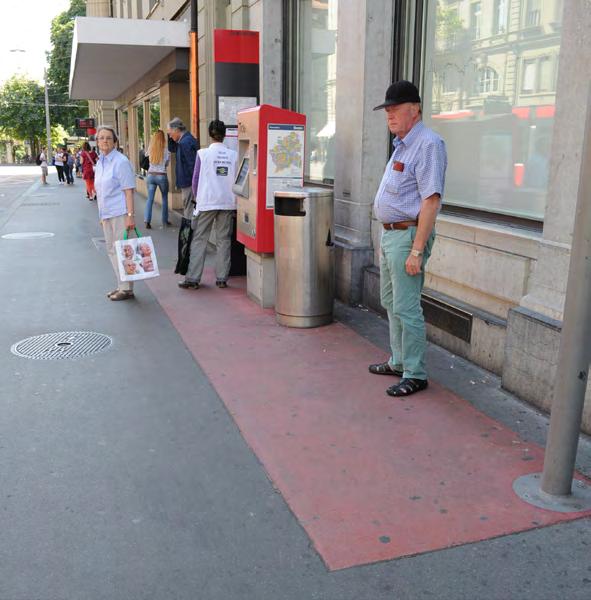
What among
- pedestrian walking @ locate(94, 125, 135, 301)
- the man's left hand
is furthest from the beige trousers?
the man's left hand

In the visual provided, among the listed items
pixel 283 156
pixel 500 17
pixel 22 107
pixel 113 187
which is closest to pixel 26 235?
pixel 113 187

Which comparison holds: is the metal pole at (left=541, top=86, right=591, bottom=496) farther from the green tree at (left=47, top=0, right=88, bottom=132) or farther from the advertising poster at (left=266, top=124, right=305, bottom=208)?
the green tree at (left=47, top=0, right=88, bottom=132)

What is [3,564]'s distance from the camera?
283 centimetres

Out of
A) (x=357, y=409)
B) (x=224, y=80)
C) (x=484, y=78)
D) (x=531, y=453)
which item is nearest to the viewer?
(x=531, y=453)

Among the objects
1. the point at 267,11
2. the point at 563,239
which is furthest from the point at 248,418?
the point at 267,11

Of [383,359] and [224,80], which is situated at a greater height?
[224,80]

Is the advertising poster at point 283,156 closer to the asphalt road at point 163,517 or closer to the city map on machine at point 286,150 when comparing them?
the city map on machine at point 286,150

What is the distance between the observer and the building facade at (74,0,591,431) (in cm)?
412

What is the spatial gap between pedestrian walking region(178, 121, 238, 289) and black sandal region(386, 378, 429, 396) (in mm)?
3759

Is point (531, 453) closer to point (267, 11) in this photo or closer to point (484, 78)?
point (484, 78)

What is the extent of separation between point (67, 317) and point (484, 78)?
4.53 m

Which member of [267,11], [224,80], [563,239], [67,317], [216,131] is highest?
[267,11]

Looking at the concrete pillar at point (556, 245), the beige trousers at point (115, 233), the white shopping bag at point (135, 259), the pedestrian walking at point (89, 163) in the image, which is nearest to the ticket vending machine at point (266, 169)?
the white shopping bag at point (135, 259)

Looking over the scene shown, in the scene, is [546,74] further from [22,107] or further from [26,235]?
[22,107]
